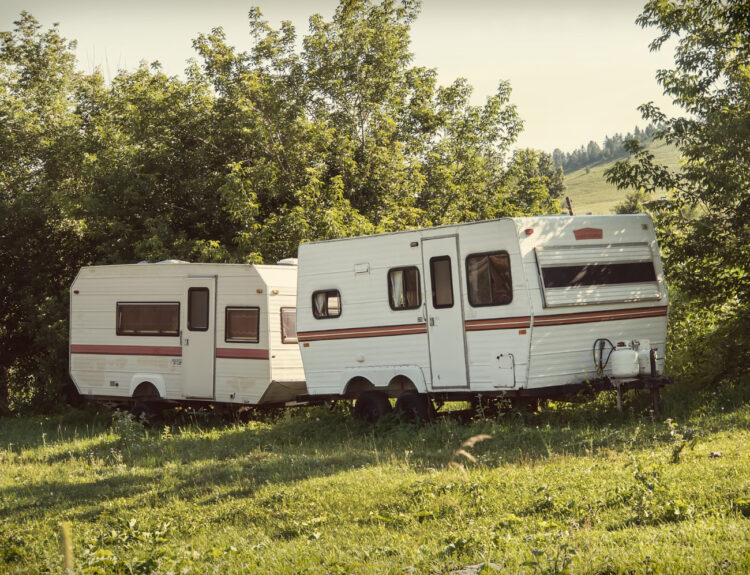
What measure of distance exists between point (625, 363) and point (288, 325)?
20.4 feet

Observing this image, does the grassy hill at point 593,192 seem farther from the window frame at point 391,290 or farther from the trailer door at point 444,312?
the trailer door at point 444,312

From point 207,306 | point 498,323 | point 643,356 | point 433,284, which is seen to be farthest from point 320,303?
point 643,356

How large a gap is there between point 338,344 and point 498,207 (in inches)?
469

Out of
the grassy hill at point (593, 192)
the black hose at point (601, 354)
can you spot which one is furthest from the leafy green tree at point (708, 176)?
the grassy hill at point (593, 192)

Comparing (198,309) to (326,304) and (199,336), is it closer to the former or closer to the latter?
(199,336)

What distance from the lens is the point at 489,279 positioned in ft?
41.6

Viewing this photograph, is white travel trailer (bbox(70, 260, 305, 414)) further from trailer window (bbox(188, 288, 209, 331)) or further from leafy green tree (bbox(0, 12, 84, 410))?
leafy green tree (bbox(0, 12, 84, 410))

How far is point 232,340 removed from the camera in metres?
15.7

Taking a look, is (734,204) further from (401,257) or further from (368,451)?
(368,451)

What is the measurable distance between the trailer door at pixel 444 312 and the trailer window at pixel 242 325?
370 centimetres

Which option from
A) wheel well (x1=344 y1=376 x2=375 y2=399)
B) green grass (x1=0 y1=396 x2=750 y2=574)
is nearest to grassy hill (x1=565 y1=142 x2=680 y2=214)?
wheel well (x1=344 y1=376 x2=375 y2=399)

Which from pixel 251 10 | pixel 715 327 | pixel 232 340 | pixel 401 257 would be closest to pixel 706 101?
pixel 715 327

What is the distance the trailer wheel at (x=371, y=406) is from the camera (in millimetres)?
13945

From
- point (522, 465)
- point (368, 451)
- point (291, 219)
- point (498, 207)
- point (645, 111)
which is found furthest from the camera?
point (498, 207)
